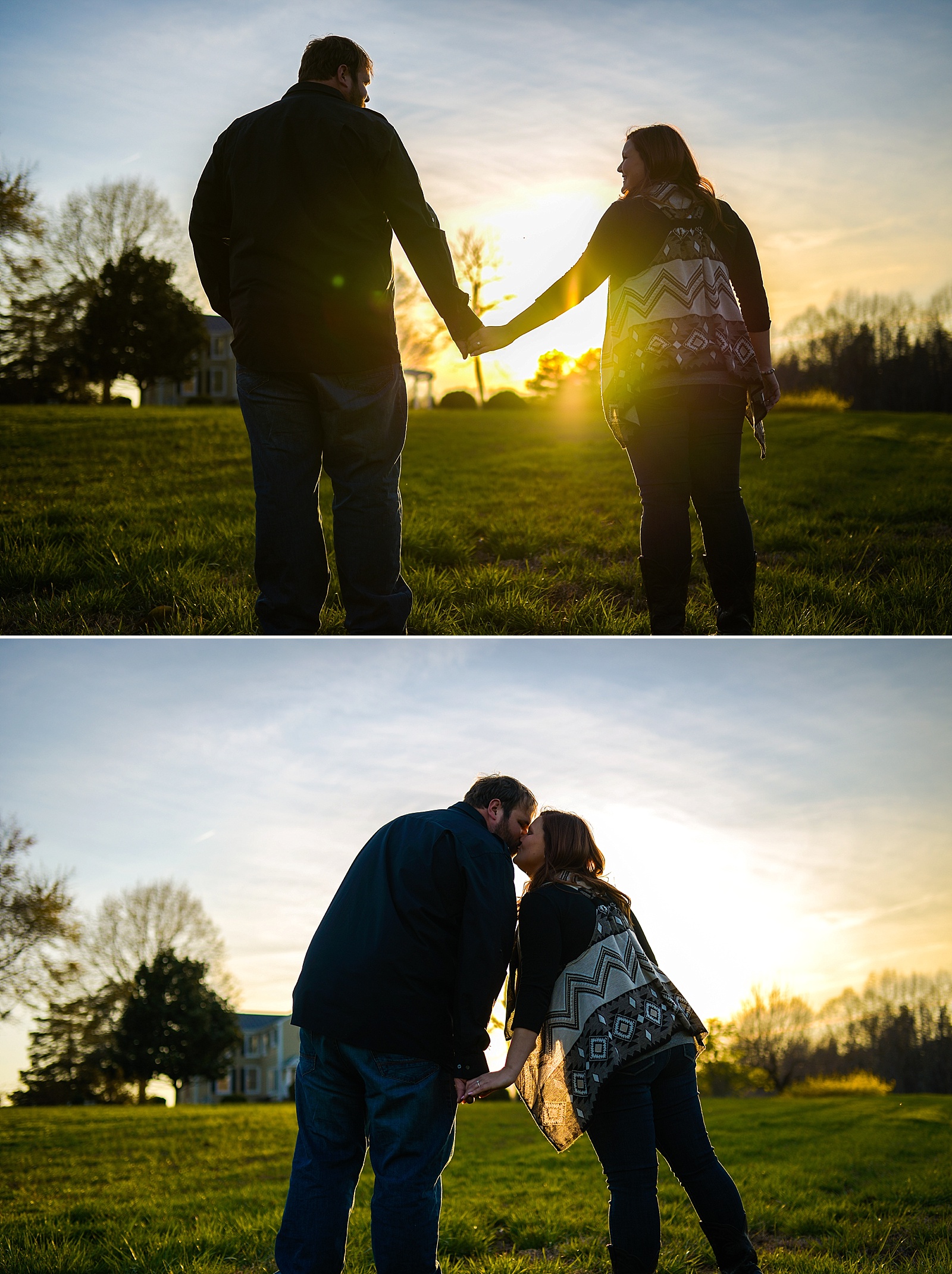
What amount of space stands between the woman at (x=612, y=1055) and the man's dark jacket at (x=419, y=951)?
0.65 ft

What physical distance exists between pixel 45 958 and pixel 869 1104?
Answer: 13362 mm

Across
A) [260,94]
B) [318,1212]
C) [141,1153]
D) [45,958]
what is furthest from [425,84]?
[45,958]

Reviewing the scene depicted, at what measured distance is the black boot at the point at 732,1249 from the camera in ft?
8.68

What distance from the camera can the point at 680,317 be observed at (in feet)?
10.7

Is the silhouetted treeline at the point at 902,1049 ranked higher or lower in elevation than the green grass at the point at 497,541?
lower

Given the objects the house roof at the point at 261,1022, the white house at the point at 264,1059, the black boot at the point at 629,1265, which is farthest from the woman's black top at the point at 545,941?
the house roof at the point at 261,1022

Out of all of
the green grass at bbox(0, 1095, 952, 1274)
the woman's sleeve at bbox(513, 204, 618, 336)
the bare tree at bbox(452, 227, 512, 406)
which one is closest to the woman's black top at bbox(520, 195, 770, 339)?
the woman's sleeve at bbox(513, 204, 618, 336)

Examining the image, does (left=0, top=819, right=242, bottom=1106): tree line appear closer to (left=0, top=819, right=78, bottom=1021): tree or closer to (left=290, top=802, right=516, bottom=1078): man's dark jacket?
(left=0, top=819, right=78, bottom=1021): tree

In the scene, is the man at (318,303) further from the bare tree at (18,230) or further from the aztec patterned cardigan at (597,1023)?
the bare tree at (18,230)

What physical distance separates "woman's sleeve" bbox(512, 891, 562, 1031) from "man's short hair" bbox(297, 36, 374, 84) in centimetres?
307

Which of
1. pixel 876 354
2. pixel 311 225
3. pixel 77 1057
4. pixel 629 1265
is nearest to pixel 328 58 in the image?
pixel 311 225

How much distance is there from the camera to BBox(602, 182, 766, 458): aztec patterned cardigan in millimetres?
3242

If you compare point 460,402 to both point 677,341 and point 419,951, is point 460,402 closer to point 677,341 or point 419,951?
point 677,341

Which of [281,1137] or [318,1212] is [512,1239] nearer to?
[318,1212]
